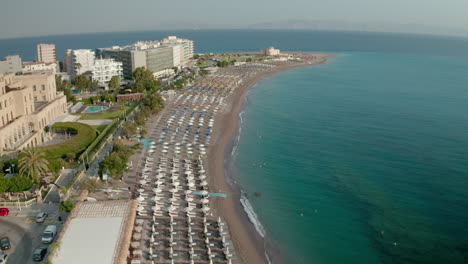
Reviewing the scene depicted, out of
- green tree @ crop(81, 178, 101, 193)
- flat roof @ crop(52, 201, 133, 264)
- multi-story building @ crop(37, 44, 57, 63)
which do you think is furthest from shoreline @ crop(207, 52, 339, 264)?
multi-story building @ crop(37, 44, 57, 63)

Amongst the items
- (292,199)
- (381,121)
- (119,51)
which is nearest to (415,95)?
(381,121)

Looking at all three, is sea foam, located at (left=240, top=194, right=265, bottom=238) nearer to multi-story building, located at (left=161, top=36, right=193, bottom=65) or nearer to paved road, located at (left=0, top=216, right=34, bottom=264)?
paved road, located at (left=0, top=216, right=34, bottom=264)

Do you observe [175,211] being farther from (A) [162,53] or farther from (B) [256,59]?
(B) [256,59]

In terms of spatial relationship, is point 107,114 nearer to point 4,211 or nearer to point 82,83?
point 82,83

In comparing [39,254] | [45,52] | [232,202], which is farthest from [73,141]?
Answer: [45,52]

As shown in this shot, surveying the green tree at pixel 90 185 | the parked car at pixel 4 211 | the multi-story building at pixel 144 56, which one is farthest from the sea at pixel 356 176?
the multi-story building at pixel 144 56

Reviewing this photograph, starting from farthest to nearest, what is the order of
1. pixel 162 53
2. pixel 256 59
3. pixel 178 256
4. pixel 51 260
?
Answer: pixel 256 59 < pixel 162 53 < pixel 178 256 < pixel 51 260
